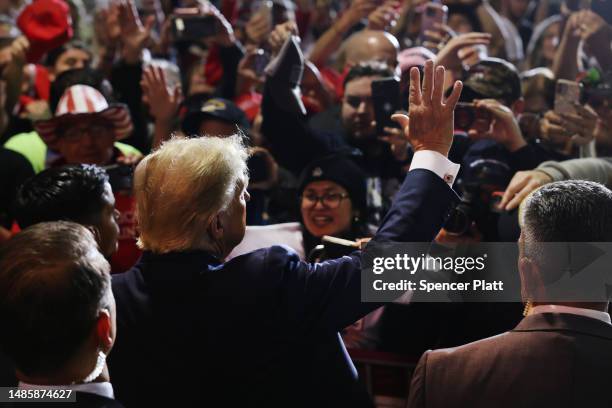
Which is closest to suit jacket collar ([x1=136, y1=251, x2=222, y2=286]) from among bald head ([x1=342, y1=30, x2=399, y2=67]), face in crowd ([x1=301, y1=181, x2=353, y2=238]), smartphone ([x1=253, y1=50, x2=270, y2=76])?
face in crowd ([x1=301, y1=181, x2=353, y2=238])

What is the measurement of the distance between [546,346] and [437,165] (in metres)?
0.43

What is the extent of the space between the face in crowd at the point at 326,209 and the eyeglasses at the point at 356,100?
17.7 inches

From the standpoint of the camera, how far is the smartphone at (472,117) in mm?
2918

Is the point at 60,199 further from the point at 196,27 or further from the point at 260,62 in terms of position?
the point at 196,27

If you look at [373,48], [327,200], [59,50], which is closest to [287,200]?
[327,200]

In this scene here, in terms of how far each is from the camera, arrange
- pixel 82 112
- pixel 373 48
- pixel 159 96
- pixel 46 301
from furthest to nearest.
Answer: pixel 373 48
pixel 159 96
pixel 82 112
pixel 46 301

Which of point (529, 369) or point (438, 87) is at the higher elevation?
point (438, 87)

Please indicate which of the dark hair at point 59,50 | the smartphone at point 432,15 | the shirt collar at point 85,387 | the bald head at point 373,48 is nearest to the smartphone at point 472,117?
the bald head at point 373,48

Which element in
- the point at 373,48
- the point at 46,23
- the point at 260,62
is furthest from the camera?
the point at 46,23

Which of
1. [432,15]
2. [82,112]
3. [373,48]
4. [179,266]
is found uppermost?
[432,15]

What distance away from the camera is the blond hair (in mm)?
1754

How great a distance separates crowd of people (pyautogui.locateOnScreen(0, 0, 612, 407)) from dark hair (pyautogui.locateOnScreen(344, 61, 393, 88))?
0.04 ft

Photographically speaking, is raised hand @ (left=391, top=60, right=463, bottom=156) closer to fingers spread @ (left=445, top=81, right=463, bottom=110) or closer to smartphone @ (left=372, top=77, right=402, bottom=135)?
fingers spread @ (left=445, top=81, right=463, bottom=110)

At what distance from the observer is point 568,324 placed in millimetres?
1609
